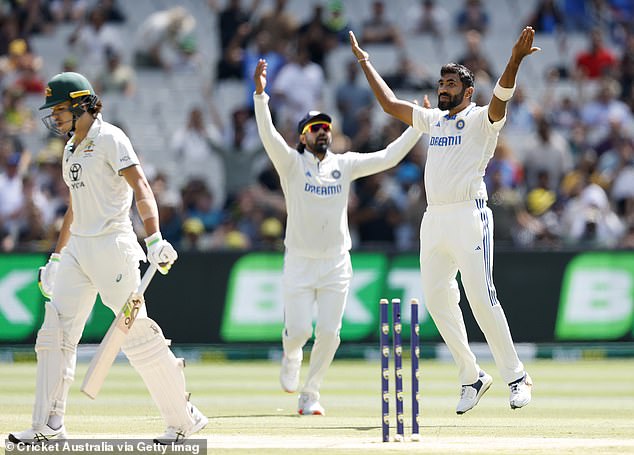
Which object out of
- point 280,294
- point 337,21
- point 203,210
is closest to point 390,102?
point 280,294

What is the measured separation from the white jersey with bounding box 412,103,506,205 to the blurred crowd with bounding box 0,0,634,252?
6631mm

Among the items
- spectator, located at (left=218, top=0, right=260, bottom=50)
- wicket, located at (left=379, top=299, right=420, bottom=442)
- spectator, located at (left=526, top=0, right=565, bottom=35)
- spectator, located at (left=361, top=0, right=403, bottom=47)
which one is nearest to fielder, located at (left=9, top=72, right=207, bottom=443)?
wicket, located at (left=379, top=299, right=420, bottom=442)

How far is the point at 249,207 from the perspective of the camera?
15.8 metres

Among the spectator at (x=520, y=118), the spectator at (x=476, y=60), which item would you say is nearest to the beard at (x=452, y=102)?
A: the spectator at (x=476, y=60)

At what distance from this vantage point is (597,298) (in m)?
14.6

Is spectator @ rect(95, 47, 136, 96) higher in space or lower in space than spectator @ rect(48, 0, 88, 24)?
lower

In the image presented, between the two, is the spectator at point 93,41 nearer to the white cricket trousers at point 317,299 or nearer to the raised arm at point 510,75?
the white cricket trousers at point 317,299

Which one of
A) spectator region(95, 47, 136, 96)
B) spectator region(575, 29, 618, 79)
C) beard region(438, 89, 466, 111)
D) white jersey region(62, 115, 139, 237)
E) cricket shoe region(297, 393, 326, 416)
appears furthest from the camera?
spectator region(575, 29, 618, 79)

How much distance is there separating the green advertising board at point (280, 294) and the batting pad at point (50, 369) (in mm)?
7196

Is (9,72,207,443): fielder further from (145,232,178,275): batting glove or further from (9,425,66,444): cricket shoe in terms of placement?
(145,232,178,275): batting glove

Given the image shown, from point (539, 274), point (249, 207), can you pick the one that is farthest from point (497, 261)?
point (249, 207)

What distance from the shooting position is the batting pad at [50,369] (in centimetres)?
710

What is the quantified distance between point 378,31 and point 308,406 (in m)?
10.7
